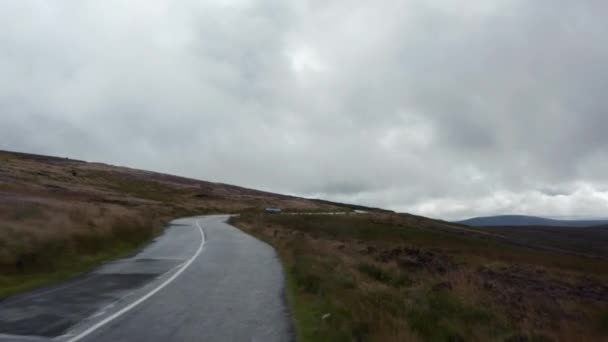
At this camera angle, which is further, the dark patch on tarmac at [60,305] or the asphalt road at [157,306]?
the dark patch on tarmac at [60,305]

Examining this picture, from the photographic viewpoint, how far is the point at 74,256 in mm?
17906

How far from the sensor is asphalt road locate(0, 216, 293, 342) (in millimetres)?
8125

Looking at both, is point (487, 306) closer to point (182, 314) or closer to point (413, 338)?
point (413, 338)

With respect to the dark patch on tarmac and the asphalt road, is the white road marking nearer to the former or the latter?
the asphalt road

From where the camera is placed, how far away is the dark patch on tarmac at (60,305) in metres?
8.33

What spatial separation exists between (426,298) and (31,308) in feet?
28.4

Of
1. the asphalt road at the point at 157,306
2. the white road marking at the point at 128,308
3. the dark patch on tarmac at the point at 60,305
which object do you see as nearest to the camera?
the white road marking at the point at 128,308

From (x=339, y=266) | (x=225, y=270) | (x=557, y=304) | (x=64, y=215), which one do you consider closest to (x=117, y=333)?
(x=225, y=270)

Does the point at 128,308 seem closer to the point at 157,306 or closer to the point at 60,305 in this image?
the point at 157,306

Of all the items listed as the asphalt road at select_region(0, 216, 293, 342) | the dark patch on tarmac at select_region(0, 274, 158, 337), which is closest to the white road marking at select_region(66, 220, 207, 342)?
the asphalt road at select_region(0, 216, 293, 342)

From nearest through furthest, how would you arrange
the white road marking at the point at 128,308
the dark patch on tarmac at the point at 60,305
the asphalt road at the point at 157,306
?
the white road marking at the point at 128,308 → the asphalt road at the point at 157,306 → the dark patch on tarmac at the point at 60,305

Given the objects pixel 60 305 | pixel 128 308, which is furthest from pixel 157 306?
pixel 60 305

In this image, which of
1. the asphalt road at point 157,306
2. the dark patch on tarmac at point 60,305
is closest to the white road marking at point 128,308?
the asphalt road at point 157,306

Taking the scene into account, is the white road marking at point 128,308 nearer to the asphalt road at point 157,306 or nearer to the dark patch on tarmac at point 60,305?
the asphalt road at point 157,306
